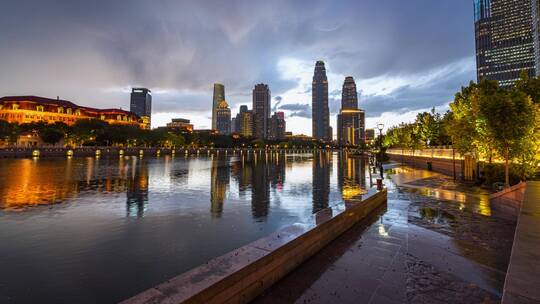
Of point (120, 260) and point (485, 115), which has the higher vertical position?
point (485, 115)

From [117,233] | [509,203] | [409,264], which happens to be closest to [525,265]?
[409,264]

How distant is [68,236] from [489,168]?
25979 millimetres

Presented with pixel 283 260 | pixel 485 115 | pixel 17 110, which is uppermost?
pixel 17 110

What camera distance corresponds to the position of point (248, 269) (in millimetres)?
5176

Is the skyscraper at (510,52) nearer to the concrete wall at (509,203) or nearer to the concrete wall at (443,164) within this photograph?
the concrete wall at (443,164)

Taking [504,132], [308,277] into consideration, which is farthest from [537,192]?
[308,277]

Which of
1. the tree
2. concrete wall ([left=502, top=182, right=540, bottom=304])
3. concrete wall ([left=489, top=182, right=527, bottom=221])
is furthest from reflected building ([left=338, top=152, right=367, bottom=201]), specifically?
the tree

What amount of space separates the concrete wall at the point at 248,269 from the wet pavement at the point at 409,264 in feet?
0.95

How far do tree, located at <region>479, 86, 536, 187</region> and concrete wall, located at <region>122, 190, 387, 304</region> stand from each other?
14028mm

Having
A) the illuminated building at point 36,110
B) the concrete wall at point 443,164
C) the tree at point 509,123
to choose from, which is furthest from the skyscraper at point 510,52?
the illuminated building at point 36,110

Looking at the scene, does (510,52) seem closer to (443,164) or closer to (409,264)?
(443,164)

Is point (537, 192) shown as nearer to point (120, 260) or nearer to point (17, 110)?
point (120, 260)

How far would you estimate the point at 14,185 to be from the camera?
22.1 meters

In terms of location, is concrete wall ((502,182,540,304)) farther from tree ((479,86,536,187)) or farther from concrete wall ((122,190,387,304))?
tree ((479,86,536,187))
